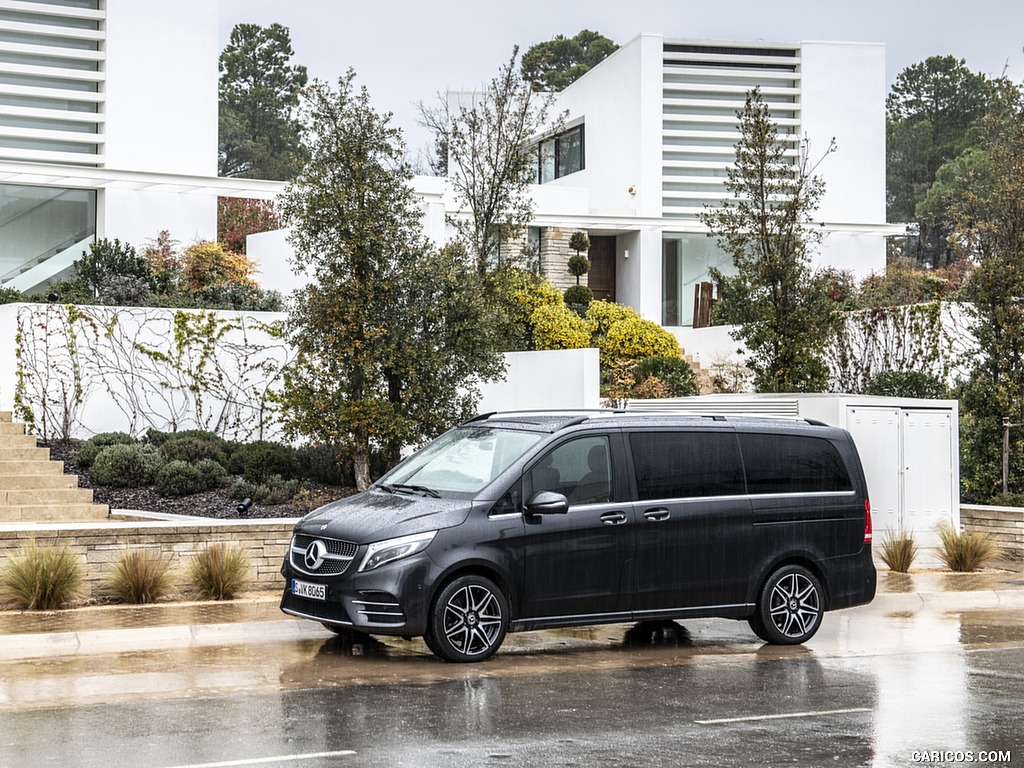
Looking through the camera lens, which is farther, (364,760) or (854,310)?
(854,310)

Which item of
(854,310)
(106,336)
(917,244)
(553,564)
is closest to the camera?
(553,564)

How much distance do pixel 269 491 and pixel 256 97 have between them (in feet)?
154

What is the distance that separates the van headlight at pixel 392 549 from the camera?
10.1m

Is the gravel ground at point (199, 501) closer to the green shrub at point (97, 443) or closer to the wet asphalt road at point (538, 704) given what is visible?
the green shrub at point (97, 443)

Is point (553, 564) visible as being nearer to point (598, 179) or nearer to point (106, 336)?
point (106, 336)

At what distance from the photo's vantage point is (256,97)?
198ft

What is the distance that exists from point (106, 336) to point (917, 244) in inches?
2046

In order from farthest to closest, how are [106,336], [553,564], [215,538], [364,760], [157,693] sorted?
[106,336]
[215,538]
[553,564]
[157,693]
[364,760]

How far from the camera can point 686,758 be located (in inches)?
288

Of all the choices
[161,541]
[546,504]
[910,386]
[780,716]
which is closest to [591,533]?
[546,504]

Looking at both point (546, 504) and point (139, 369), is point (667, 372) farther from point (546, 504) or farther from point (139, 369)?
point (546, 504)

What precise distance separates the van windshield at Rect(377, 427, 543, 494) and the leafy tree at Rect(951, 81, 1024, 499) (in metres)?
10.6

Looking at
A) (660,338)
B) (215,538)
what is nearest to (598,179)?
(660,338)

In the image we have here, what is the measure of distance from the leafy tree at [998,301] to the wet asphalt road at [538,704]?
25.8 ft
